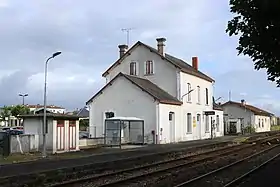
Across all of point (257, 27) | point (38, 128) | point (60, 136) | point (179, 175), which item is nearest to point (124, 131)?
point (60, 136)

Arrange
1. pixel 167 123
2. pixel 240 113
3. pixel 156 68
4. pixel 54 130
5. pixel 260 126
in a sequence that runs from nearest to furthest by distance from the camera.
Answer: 1. pixel 54 130
2. pixel 167 123
3. pixel 156 68
4. pixel 240 113
5. pixel 260 126

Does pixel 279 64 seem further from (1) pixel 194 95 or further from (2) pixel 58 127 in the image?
(1) pixel 194 95

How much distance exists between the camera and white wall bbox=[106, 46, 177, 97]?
46812 mm

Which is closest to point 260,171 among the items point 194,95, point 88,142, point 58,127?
point 58,127

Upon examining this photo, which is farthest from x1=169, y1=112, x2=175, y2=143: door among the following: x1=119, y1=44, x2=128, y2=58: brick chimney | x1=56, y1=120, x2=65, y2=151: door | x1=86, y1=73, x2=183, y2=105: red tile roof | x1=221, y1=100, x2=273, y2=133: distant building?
x1=221, y1=100, x2=273, y2=133: distant building

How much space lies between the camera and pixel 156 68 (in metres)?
47.8

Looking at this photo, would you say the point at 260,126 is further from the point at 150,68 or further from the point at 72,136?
the point at 72,136

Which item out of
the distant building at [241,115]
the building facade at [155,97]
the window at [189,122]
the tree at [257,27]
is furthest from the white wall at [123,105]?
the distant building at [241,115]

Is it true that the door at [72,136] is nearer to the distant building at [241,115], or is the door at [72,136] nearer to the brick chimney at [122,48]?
the brick chimney at [122,48]

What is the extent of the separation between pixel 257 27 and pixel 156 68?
37381 mm

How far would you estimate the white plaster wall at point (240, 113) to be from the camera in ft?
271

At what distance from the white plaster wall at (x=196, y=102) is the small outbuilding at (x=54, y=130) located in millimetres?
18295

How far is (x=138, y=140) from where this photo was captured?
40.7m

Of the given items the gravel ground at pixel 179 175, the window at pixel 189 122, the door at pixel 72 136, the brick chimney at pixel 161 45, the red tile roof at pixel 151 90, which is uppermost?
the brick chimney at pixel 161 45
